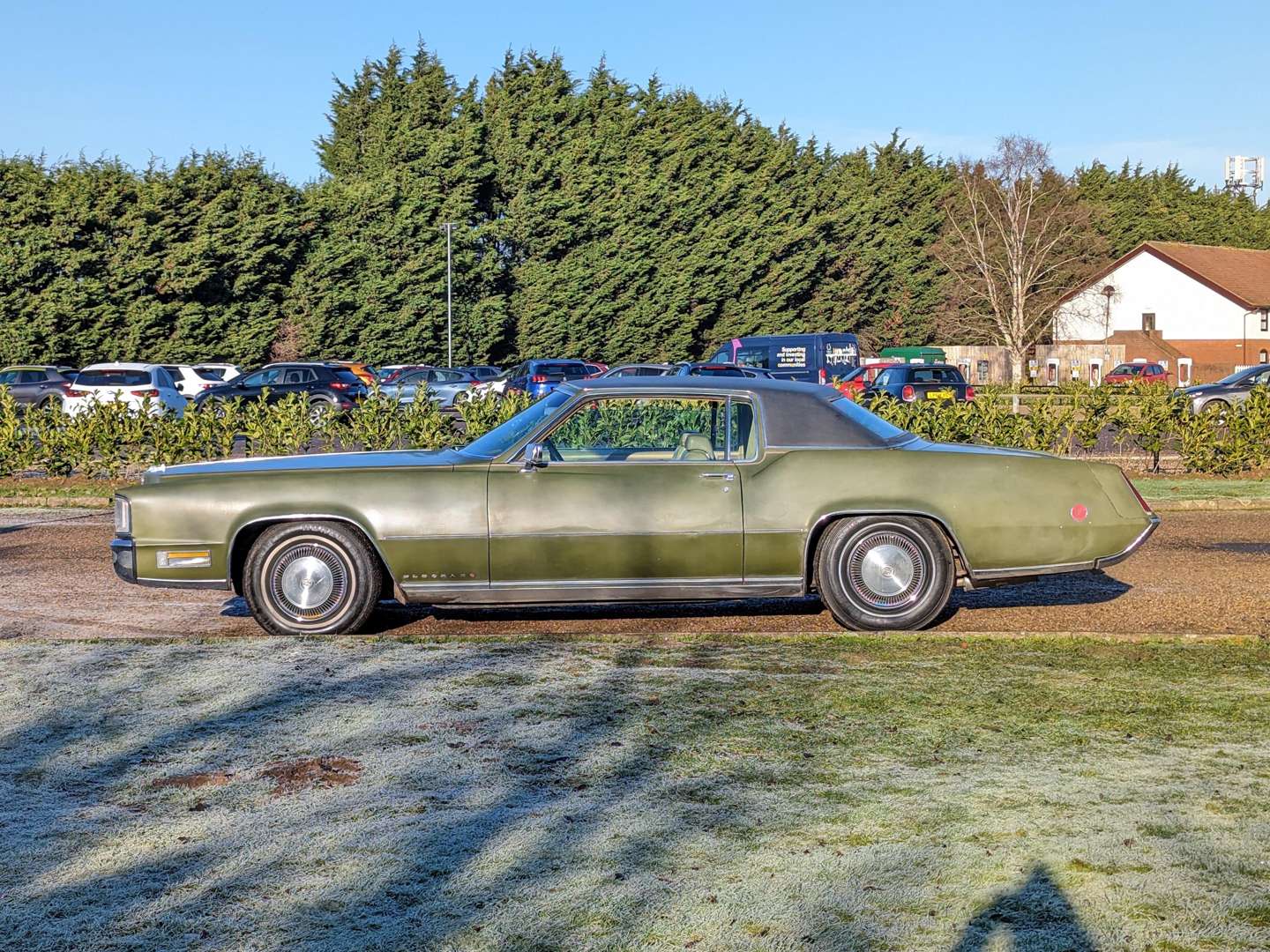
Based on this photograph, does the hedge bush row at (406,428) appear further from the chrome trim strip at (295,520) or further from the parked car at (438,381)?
the parked car at (438,381)

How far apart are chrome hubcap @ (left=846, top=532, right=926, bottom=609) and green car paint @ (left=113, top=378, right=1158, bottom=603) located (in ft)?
0.76

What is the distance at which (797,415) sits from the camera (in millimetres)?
8531

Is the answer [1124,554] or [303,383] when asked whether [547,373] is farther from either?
[1124,554]

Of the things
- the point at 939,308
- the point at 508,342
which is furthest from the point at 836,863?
the point at 939,308

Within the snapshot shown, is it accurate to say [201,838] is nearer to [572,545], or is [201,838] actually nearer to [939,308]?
[572,545]

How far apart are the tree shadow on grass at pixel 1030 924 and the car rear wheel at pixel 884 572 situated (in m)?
4.17

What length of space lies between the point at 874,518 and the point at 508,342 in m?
54.3

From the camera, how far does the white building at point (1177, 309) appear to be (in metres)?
76.9

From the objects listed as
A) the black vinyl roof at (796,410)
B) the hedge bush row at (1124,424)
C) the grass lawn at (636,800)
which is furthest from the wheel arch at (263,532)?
the hedge bush row at (1124,424)

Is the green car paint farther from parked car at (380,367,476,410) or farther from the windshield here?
parked car at (380,367,476,410)

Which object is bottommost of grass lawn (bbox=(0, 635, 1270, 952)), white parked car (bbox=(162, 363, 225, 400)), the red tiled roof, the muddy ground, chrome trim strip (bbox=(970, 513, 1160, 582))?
grass lawn (bbox=(0, 635, 1270, 952))

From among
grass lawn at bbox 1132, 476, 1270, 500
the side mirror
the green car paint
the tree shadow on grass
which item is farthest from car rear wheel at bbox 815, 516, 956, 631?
grass lawn at bbox 1132, 476, 1270, 500

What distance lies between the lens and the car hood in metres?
8.41

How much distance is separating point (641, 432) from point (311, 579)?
84.0 inches
